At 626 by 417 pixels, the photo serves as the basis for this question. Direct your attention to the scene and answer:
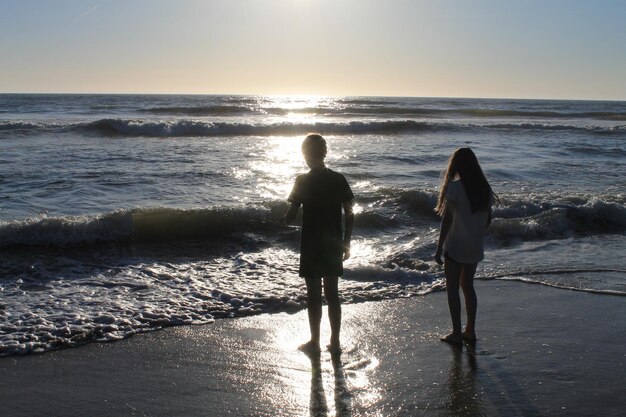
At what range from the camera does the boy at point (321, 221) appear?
4.85 metres

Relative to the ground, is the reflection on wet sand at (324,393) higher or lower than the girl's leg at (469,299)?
lower

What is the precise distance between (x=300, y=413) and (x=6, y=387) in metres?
2.07

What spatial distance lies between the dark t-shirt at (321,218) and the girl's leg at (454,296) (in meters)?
0.94

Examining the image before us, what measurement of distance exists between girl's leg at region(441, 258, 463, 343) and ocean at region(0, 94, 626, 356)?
59.8 inches

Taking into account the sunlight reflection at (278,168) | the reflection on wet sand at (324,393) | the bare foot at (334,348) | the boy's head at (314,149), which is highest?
the boy's head at (314,149)

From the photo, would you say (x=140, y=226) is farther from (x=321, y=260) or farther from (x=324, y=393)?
(x=324, y=393)

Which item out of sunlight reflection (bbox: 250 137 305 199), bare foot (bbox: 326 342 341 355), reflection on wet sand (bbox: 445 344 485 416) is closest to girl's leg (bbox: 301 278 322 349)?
bare foot (bbox: 326 342 341 355)

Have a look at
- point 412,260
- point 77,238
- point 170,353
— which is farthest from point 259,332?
point 77,238

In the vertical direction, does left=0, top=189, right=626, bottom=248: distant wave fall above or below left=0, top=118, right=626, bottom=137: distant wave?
below

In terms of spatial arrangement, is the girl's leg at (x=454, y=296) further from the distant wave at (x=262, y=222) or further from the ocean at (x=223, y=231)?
the distant wave at (x=262, y=222)

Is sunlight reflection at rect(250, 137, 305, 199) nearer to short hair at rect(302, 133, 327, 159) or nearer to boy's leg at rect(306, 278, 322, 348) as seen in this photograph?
boy's leg at rect(306, 278, 322, 348)

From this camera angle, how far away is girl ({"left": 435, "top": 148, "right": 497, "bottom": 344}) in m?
4.98

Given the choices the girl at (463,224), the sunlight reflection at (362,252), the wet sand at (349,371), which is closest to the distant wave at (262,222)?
the sunlight reflection at (362,252)

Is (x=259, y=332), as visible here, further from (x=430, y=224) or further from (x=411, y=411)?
(x=430, y=224)
